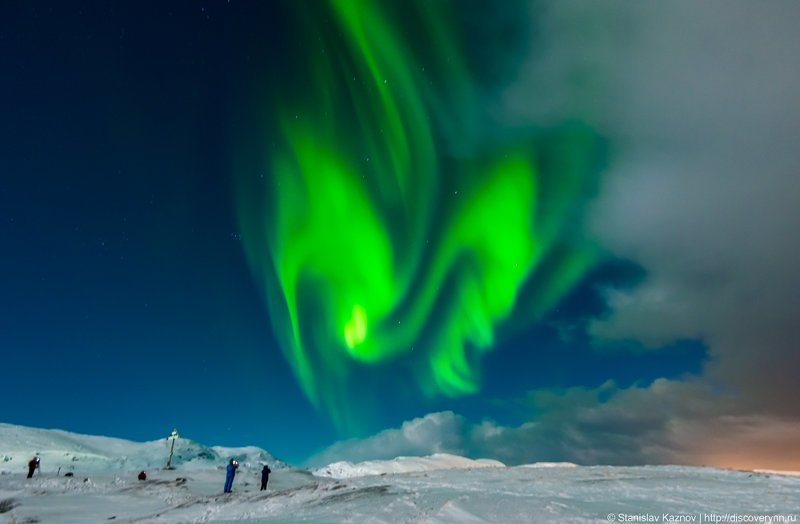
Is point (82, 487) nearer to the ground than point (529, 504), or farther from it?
farther from it

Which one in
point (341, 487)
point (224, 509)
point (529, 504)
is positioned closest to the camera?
point (529, 504)

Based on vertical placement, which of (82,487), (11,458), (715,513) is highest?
(11,458)

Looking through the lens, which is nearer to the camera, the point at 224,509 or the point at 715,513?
the point at 715,513

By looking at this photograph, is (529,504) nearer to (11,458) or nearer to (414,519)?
(414,519)

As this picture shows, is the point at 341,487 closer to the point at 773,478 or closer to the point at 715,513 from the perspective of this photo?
the point at 715,513

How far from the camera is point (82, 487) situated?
3881 centimetres

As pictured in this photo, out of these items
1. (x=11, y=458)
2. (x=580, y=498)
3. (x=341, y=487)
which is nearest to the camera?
(x=580, y=498)

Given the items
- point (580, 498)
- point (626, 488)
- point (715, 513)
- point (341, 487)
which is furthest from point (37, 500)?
point (715, 513)

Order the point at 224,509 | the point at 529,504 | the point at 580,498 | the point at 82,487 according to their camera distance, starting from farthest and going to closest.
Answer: the point at 82,487 < the point at 224,509 < the point at 580,498 < the point at 529,504

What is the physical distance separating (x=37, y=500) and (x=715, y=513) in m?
37.4

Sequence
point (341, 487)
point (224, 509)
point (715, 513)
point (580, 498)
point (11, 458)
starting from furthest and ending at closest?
point (11, 458) < point (341, 487) < point (224, 509) < point (580, 498) < point (715, 513)

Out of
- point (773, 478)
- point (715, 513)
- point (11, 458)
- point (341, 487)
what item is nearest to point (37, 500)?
point (341, 487)

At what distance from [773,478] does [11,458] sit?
821 feet

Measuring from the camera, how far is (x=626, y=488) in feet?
87.6
